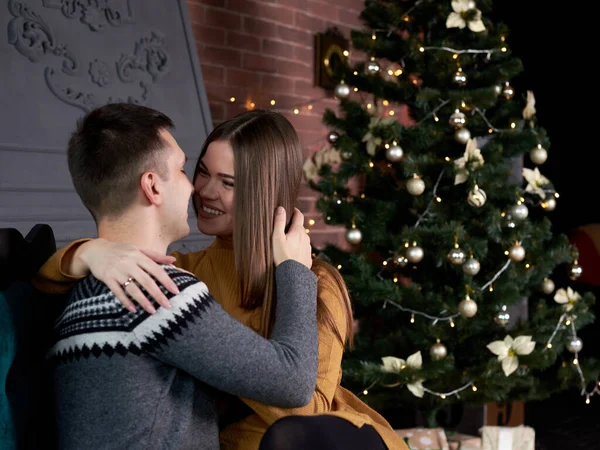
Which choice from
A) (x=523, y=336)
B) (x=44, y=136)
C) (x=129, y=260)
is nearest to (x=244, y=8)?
(x=44, y=136)

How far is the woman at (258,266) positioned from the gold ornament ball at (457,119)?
126 centimetres

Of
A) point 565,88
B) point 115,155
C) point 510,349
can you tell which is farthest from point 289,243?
point 565,88

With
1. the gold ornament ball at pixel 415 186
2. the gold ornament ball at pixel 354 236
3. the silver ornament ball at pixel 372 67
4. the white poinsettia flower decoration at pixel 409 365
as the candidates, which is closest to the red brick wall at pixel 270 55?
the silver ornament ball at pixel 372 67

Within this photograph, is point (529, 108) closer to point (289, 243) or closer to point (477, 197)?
point (477, 197)

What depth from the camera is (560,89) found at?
4.91 m

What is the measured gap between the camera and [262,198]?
1.56 m

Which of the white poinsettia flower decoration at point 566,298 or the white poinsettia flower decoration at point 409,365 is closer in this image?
the white poinsettia flower decoration at point 409,365

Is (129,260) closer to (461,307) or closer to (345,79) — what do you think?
(461,307)

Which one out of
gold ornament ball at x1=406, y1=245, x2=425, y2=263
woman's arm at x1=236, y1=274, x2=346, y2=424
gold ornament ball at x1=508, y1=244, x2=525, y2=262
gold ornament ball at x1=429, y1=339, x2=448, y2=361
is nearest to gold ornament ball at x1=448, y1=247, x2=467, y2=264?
gold ornament ball at x1=406, y1=245, x2=425, y2=263

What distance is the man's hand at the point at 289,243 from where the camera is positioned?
4.57 ft

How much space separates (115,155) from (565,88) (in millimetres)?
4296

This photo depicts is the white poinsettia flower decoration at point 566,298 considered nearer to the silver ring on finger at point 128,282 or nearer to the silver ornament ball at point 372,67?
the silver ornament ball at point 372,67

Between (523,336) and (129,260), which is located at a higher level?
(129,260)

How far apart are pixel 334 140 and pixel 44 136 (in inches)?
44.5
